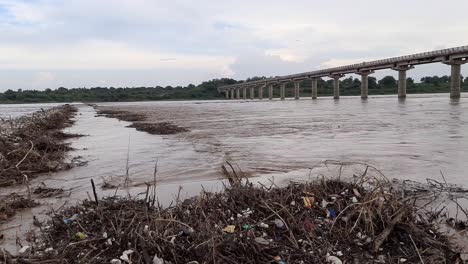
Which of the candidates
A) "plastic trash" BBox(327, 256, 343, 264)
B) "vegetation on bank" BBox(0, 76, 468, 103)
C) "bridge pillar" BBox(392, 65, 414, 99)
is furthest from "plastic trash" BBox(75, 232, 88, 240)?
"vegetation on bank" BBox(0, 76, 468, 103)

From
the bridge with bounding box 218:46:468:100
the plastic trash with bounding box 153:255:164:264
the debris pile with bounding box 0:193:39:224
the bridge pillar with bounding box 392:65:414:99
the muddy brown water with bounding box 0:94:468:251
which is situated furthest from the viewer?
the bridge pillar with bounding box 392:65:414:99

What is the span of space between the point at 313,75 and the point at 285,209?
343ft

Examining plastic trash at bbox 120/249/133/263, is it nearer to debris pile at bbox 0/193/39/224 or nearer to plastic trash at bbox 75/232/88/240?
plastic trash at bbox 75/232/88/240

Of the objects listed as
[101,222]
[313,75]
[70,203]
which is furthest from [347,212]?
[313,75]

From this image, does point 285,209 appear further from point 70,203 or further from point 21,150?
point 21,150

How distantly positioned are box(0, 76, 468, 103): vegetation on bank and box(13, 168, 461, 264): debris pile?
137486 mm

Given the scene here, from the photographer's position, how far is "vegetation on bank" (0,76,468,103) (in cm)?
13838

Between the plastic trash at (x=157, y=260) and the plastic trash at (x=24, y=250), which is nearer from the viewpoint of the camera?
the plastic trash at (x=157, y=260)

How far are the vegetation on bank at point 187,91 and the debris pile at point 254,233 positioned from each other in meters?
137

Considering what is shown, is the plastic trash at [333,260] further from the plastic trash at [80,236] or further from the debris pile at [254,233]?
the plastic trash at [80,236]

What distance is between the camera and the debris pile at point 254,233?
13.1ft

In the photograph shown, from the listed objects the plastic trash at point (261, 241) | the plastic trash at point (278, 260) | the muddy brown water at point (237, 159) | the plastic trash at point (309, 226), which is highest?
the plastic trash at point (309, 226)

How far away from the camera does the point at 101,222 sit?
15.7ft


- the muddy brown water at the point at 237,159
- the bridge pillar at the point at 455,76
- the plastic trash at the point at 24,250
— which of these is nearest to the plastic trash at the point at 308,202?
the muddy brown water at the point at 237,159
